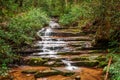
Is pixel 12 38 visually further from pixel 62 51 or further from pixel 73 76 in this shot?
pixel 73 76

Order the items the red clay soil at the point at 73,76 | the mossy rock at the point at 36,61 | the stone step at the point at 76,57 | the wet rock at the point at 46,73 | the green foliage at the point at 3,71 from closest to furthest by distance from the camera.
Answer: the green foliage at the point at 3,71, the red clay soil at the point at 73,76, the wet rock at the point at 46,73, the mossy rock at the point at 36,61, the stone step at the point at 76,57

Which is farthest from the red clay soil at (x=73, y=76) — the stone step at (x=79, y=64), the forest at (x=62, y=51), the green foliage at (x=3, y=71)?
the stone step at (x=79, y=64)

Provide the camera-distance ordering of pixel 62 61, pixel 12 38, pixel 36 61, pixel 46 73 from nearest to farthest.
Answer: pixel 46 73
pixel 36 61
pixel 62 61
pixel 12 38

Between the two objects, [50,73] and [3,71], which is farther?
[50,73]

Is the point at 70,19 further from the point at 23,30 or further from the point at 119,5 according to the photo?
the point at 119,5

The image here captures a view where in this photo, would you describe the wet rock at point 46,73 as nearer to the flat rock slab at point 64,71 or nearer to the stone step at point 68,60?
the flat rock slab at point 64,71

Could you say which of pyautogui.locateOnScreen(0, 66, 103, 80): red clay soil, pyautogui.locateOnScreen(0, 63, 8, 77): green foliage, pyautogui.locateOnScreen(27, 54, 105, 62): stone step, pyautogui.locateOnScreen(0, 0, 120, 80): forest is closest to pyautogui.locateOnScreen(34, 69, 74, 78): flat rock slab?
pyautogui.locateOnScreen(0, 0, 120, 80): forest

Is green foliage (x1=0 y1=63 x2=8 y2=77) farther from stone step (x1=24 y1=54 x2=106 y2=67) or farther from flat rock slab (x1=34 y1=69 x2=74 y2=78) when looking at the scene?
stone step (x1=24 y1=54 x2=106 y2=67)

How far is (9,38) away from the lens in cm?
1238

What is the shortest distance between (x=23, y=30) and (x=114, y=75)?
7.03 metres

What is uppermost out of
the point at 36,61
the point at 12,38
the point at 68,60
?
the point at 12,38

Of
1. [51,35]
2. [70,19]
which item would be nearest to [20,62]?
[51,35]

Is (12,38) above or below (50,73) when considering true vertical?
above

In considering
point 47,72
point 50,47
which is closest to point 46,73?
point 47,72
